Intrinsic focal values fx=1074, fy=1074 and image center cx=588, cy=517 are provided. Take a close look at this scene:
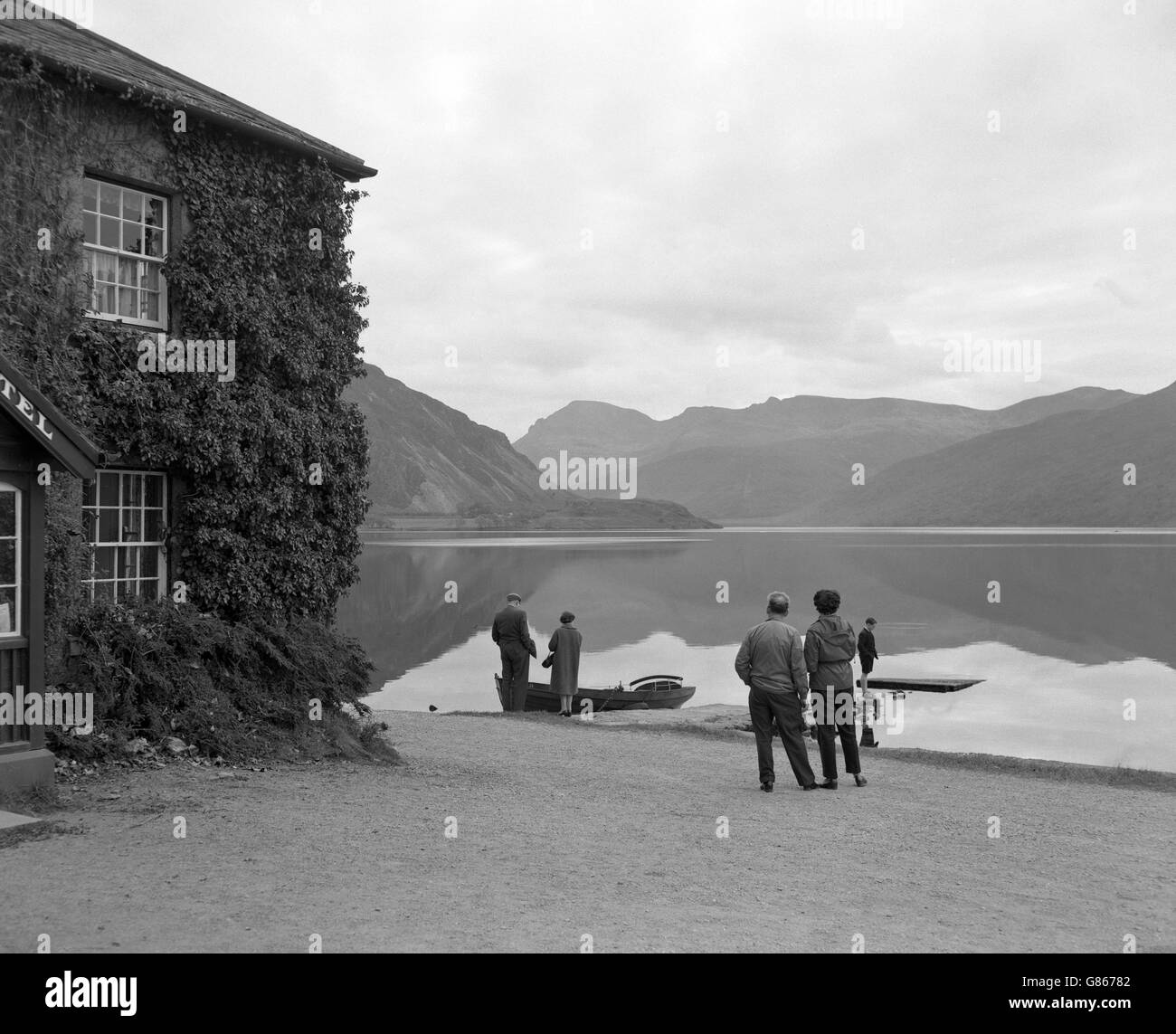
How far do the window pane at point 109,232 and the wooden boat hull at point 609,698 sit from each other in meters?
12.8

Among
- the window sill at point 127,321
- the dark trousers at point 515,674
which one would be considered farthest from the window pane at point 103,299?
the dark trousers at point 515,674

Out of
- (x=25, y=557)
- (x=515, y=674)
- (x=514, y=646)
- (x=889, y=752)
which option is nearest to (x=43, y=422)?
(x=25, y=557)

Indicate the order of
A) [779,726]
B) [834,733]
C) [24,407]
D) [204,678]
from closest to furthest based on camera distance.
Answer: [24,407] → [779,726] → [834,733] → [204,678]

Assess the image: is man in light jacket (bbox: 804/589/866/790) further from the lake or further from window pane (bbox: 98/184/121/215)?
window pane (bbox: 98/184/121/215)

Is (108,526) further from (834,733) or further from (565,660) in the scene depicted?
(565,660)

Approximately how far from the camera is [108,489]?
13906mm

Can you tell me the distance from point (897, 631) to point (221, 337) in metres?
41.8

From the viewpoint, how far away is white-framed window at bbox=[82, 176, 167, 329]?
45.0 feet

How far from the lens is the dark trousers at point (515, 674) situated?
2216cm

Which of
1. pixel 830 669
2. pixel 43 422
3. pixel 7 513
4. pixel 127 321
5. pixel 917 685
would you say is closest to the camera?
pixel 43 422

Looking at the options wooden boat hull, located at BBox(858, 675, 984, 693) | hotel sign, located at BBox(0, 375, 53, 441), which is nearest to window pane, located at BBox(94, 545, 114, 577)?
hotel sign, located at BBox(0, 375, 53, 441)
